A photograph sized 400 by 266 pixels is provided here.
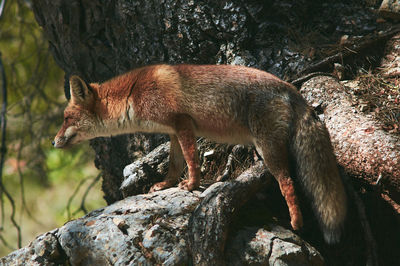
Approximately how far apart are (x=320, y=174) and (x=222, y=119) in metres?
1.09

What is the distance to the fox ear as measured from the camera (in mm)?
4449

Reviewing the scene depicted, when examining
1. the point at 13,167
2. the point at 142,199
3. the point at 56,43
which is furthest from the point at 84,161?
the point at 142,199

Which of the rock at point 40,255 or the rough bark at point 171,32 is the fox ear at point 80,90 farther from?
the rock at point 40,255

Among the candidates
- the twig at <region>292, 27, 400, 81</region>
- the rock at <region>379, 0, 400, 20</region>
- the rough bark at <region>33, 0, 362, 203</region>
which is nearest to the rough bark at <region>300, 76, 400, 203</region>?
the twig at <region>292, 27, 400, 81</region>

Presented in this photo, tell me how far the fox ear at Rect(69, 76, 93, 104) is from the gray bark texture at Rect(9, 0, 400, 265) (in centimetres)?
96

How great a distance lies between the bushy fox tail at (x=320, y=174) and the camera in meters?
3.45

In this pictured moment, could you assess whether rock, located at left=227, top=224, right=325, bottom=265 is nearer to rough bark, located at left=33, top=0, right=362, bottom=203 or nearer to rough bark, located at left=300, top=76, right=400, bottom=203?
rough bark, located at left=300, top=76, right=400, bottom=203

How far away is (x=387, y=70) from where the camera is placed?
14.9ft

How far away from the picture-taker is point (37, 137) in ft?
27.0

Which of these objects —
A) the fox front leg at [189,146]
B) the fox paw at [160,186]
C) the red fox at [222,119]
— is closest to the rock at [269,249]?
the red fox at [222,119]

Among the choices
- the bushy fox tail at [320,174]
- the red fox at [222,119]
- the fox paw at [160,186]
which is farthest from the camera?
the fox paw at [160,186]

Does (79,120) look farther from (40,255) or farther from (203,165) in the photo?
(40,255)

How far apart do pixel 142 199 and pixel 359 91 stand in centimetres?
269

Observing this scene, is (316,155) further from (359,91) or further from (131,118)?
(131,118)
